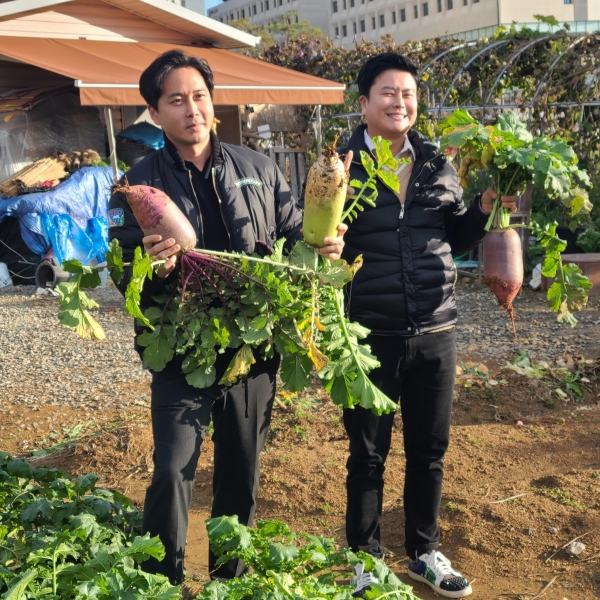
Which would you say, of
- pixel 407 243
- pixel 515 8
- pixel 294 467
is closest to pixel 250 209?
pixel 407 243

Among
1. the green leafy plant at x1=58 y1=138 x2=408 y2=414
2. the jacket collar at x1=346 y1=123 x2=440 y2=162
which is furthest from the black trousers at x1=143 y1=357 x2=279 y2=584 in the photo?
the jacket collar at x1=346 y1=123 x2=440 y2=162

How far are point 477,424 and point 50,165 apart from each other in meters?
9.01

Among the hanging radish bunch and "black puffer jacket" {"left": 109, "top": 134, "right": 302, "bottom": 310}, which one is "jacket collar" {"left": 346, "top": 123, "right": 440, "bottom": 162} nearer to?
the hanging radish bunch

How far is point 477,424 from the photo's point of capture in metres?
5.05

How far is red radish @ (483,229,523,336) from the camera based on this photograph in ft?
11.1

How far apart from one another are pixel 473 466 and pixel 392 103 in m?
2.27

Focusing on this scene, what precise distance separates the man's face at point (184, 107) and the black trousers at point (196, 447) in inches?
31.2

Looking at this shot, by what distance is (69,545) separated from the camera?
2.38 meters

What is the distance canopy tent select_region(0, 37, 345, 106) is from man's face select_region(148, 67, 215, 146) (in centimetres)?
753

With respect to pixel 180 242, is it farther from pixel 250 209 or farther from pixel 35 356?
Result: pixel 35 356

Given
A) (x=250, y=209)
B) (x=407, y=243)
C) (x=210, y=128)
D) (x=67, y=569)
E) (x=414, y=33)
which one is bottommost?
(x=67, y=569)

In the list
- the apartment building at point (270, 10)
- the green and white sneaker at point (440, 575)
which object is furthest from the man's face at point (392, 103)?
the apartment building at point (270, 10)

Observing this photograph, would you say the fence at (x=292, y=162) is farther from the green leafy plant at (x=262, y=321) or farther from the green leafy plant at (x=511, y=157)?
the green leafy plant at (x=262, y=321)

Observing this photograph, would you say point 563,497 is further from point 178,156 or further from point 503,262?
point 178,156
